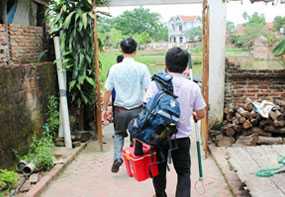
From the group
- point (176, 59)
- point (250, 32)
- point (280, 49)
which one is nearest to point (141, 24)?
point (250, 32)

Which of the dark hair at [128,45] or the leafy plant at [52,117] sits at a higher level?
the dark hair at [128,45]

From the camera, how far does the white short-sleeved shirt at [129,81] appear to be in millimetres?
5105

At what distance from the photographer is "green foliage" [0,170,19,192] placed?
4.56 meters

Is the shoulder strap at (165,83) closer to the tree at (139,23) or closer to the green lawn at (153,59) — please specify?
the green lawn at (153,59)

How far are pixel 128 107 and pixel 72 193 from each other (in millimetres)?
1254

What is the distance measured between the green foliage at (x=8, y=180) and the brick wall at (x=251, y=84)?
13.9ft

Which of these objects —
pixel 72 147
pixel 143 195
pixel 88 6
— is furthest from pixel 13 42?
pixel 143 195

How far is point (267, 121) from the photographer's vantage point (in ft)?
21.9

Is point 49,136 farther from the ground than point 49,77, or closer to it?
closer to it

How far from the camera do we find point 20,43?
6.53 metres

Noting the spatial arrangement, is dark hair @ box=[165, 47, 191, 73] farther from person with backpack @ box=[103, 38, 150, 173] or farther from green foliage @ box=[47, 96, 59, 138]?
green foliage @ box=[47, 96, 59, 138]

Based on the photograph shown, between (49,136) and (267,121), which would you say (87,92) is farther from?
(267,121)

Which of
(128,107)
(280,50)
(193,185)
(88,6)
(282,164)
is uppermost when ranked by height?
(88,6)

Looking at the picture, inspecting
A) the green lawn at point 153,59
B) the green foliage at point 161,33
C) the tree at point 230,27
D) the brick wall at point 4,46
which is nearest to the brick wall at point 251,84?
the tree at point 230,27
